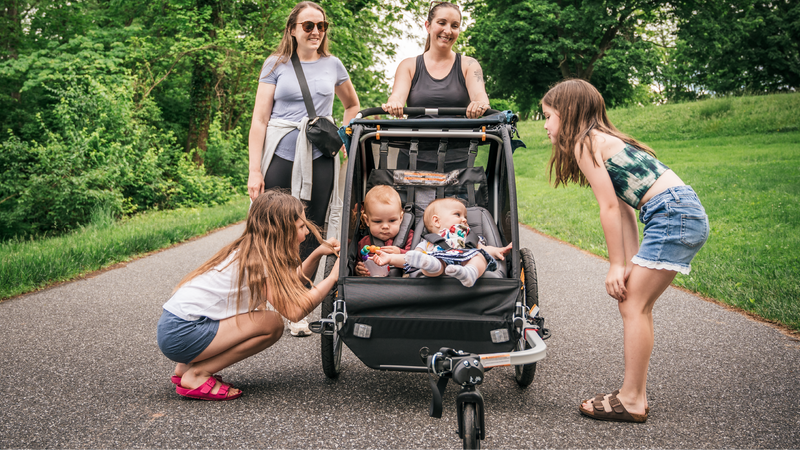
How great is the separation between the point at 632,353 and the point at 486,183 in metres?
1.59

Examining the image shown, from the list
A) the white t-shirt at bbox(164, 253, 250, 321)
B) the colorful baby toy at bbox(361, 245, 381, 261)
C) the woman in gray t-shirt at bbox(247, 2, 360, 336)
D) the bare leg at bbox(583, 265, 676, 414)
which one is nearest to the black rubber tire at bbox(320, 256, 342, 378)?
the colorful baby toy at bbox(361, 245, 381, 261)

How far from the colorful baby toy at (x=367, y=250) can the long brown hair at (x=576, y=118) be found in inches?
41.4

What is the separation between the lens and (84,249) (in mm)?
6504

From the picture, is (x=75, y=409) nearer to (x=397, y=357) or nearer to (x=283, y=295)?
(x=283, y=295)

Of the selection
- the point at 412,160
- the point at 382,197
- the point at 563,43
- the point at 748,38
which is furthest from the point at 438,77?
the point at 748,38

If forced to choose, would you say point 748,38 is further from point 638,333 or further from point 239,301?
point 239,301

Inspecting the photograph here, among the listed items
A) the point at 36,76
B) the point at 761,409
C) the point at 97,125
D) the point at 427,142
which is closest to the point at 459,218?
the point at 427,142

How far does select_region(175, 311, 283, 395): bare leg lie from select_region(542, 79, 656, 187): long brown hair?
5.76 ft

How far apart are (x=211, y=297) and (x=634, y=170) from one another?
232 centimetres

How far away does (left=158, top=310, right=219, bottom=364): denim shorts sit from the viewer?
2838mm

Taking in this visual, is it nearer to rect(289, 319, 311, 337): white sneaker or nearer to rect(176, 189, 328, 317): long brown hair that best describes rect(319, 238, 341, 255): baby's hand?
rect(176, 189, 328, 317): long brown hair

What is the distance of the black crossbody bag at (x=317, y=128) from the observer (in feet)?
12.5

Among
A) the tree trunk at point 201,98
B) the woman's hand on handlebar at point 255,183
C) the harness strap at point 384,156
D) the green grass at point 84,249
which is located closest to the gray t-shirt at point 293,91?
the woman's hand on handlebar at point 255,183

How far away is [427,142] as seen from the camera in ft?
13.2
